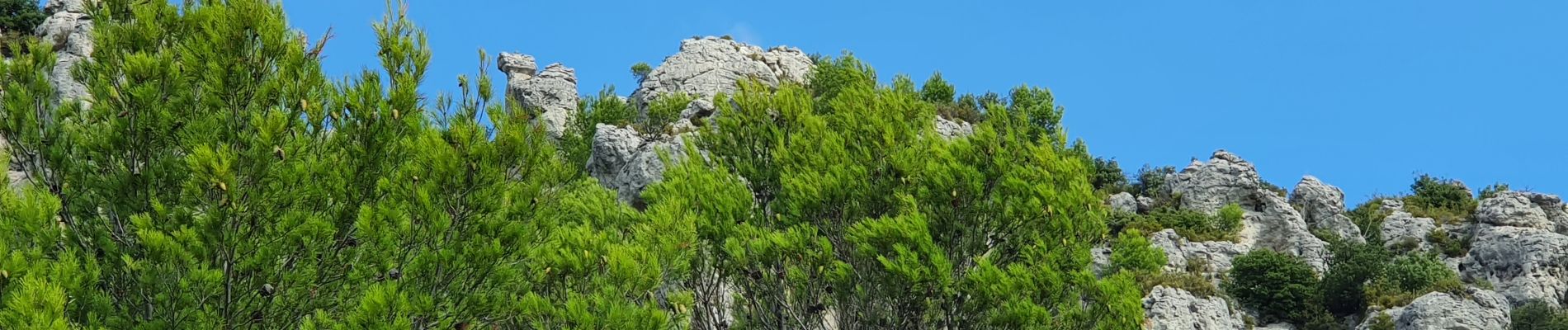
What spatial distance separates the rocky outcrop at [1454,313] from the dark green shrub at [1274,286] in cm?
241

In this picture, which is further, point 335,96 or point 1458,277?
point 1458,277

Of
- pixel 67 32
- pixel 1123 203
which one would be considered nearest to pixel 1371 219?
pixel 1123 203

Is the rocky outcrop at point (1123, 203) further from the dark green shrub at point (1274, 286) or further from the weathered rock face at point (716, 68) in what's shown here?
the weathered rock face at point (716, 68)

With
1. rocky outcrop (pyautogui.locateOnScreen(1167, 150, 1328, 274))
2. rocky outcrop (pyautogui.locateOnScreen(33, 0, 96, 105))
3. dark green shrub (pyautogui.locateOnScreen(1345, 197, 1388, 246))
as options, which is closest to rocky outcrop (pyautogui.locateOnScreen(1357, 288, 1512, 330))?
rocky outcrop (pyautogui.locateOnScreen(1167, 150, 1328, 274))

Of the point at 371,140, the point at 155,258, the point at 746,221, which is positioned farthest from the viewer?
the point at 746,221

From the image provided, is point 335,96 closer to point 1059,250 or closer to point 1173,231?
point 1059,250

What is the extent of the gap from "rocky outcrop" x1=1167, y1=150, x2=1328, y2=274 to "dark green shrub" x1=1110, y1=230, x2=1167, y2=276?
2635 centimetres

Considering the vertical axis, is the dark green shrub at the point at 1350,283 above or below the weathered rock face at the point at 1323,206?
below

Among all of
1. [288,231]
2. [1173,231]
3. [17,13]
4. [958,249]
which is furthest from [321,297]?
[17,13]

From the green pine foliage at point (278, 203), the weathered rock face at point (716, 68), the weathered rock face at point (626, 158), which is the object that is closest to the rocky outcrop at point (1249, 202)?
the weathered rock face at point (716, 68)

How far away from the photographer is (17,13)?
57469 millimetres

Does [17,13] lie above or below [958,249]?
above

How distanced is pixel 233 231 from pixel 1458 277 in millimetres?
38549

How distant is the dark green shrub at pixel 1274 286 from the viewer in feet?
123
